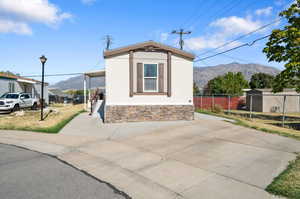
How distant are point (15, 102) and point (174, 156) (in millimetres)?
16451

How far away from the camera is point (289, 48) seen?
11648mm

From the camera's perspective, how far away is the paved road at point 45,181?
374cm

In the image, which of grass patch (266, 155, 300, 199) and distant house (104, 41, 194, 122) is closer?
→ grass patch (266, 155, 300, 199)

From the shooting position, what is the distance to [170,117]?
12203 mm

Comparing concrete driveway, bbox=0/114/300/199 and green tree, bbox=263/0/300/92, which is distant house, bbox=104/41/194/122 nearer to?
concrete driveway, bbox=0/114/300/199

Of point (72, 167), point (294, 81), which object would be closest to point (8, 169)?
point (72, 167)

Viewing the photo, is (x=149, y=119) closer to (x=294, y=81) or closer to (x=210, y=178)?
(x=210, y=178)

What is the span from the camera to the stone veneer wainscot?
1155 centimetres

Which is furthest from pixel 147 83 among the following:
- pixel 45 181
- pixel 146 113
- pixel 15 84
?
pixel 15 84

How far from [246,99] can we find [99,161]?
31321mm

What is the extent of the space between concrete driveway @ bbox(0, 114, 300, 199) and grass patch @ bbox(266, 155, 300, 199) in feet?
0.50

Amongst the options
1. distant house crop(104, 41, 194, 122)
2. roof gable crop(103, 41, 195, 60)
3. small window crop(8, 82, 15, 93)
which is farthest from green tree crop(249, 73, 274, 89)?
small window crop(8, 82, 15, 93)

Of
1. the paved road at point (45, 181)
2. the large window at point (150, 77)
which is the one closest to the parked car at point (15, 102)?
the large window at point (150, 77)

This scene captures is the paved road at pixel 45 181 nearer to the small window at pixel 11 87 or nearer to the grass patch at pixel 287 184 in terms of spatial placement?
the grass patch at pixel 287 184
